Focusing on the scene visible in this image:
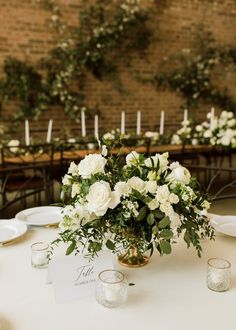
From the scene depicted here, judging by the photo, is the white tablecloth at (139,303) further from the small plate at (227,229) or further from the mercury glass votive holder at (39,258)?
the small plate at (227,229)

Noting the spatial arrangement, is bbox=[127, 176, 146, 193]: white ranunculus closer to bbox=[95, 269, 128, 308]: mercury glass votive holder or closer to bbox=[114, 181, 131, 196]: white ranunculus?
bbox=[114, 181, 131, 196]: white ranunculus

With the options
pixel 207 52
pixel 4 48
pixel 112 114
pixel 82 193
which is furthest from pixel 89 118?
pixel 82 193

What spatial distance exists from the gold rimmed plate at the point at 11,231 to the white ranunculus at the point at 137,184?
582 mm

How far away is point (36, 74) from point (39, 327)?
189 inches

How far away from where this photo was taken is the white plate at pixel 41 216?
1.64m

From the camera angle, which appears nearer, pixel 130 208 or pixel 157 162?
pixel 130 208

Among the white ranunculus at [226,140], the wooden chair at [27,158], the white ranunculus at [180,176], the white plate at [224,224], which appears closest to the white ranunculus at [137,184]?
the white ranunculus at [180,176]

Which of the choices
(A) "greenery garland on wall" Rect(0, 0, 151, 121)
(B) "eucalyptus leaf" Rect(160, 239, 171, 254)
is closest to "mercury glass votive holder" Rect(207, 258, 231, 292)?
(B) "eucalyptus leaf" Rect(160, 239, 171, 254)

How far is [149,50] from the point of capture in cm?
616

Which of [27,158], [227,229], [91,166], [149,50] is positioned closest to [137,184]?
[91,166]

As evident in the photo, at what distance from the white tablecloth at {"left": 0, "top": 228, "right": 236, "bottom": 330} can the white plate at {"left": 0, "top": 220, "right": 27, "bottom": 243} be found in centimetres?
11

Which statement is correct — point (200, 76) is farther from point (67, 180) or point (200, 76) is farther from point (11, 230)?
point (67, 180)

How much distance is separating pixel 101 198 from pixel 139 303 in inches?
12.5

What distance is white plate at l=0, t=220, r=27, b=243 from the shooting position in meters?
1.48
